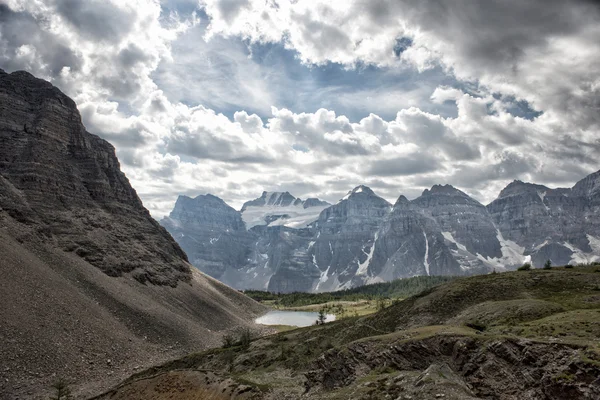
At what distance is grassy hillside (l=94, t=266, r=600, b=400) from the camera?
30172 millimetres

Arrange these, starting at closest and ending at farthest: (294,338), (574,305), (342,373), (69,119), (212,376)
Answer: (342,373) → (212,376) → (574,305) → (294,338) → (69,119)

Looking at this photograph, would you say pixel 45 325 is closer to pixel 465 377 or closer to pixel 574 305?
pixel 465 377

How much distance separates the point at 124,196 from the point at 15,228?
81.7 m

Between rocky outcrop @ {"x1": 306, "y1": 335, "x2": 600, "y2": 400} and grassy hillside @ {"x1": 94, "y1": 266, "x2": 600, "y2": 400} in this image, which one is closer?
rocky outcrop @ {"x1": 306, "y1": 335, "x2": 600, "y2": 400}

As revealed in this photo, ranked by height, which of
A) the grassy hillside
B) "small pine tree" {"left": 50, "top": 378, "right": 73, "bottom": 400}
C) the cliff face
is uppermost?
the cliff face

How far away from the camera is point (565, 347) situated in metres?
30.7

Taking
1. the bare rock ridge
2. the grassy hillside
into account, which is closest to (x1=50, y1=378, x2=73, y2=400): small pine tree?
the bare rock ridge

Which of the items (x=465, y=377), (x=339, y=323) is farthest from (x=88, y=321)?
(x=465, y=377)

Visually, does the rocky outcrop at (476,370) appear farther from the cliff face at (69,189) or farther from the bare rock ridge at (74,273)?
the cliff face at (69,189)

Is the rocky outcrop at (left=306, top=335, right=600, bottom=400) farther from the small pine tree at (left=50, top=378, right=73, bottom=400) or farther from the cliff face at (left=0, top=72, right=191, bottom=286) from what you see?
the cliff face at (left=0, top=72, right=191, bottom=286)

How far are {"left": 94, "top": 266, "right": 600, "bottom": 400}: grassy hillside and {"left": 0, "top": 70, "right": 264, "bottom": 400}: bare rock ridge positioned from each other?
821 inches

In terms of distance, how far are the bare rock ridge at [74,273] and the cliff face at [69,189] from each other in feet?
1.61

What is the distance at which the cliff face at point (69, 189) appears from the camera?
134125 mm

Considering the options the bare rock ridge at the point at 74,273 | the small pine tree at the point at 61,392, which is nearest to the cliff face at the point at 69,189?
the bare rock ridge at the point at 74,273
